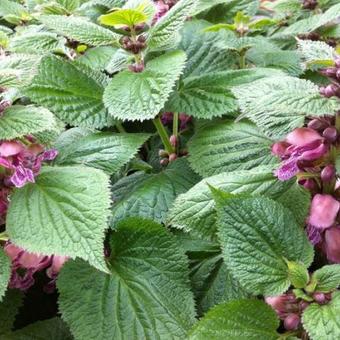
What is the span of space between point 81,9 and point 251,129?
0.58 meters

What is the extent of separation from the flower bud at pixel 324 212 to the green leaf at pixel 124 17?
0.43 metres

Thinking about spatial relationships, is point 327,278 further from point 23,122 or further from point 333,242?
point 23,122

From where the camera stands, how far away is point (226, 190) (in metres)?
0.69

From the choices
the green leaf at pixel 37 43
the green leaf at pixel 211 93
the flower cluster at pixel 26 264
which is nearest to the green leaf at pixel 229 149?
the green leaf at pixel 211 93

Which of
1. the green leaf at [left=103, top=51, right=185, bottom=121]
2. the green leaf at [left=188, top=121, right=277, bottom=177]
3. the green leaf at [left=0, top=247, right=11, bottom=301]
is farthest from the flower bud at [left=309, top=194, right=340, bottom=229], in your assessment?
the green leaf at [left=0, top=247, right=11, bottom=301]

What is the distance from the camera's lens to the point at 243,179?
0.71m

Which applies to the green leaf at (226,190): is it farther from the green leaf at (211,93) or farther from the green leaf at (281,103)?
the green leaf at (211,93)

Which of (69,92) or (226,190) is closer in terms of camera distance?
(226,190)

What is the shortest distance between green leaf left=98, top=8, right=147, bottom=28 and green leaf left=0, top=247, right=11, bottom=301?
0.40 meters

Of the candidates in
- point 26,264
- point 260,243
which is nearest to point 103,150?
point 26,264

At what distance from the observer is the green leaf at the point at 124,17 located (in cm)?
88

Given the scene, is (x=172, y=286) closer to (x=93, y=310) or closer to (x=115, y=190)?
(x=93, y=310)

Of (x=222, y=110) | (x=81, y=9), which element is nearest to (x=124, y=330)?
(x=222, y=110)

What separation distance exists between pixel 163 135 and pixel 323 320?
45 cm
